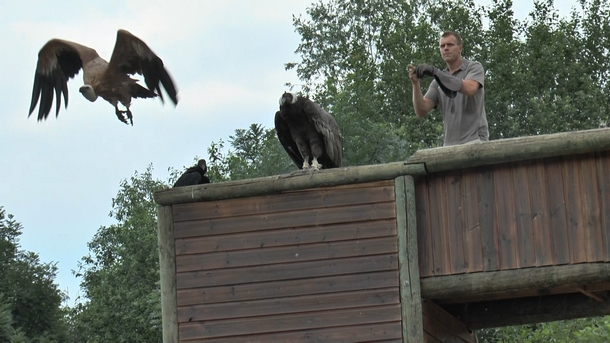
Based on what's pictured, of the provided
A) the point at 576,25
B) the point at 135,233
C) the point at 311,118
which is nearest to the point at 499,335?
the point at 135,233

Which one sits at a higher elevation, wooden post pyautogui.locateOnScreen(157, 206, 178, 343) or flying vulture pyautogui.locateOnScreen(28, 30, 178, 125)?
flying vulture pyautogui.locateOnScreen(28, 30, 178, 125)

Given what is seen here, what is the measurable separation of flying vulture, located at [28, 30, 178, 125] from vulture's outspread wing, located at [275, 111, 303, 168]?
1661mm

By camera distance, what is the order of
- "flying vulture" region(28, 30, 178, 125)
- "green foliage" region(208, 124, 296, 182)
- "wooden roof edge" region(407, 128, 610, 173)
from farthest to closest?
1. "green foliage" region(208, 124, 296, 182)
2. "flying vulture" region(28, 30, 178, 125)
3. "wooden roof edge" region(407, 128, 610, 173)

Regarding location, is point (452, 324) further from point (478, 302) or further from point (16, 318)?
point (16, 318)

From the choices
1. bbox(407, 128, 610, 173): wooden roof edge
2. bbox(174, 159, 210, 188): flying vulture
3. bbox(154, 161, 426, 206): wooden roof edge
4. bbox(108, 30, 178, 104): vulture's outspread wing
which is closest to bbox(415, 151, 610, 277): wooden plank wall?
bbox(407, 128, 610, 173): wooden roof edge

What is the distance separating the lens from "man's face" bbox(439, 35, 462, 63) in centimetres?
A: 964

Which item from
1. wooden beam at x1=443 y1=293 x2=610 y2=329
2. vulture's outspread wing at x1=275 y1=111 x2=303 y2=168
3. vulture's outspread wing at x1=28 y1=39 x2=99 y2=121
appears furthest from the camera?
vulture's outspread wing at x1=28 y1=39 x2=99 y2=121

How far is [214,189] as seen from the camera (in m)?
9.87

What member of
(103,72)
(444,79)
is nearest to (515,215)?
(444,79)

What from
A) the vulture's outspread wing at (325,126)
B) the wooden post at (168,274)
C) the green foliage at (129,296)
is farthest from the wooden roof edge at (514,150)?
the green foliage at (129,296)

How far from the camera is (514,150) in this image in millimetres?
9203

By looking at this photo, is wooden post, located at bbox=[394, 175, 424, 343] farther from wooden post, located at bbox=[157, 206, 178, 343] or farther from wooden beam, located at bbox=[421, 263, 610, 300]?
wooden post, located at bbox=[157, 206, 178, 343]

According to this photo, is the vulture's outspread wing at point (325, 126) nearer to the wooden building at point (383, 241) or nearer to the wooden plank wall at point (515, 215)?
the wooden building at point (383, 241)

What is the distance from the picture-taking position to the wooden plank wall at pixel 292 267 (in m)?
9.46
